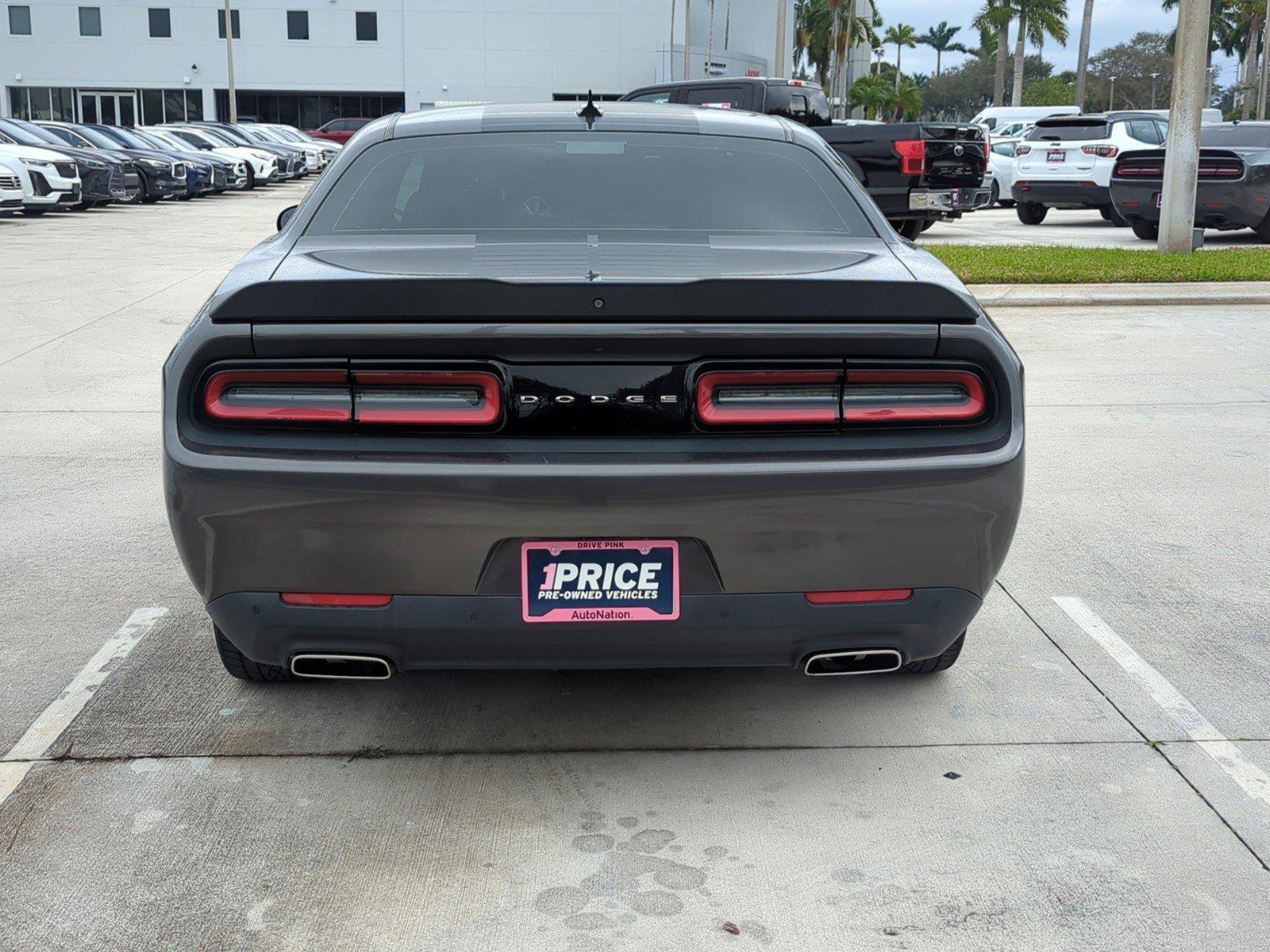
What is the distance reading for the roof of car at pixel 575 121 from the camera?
4230 millimetres

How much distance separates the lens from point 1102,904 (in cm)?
278

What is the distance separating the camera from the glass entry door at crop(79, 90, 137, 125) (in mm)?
64938

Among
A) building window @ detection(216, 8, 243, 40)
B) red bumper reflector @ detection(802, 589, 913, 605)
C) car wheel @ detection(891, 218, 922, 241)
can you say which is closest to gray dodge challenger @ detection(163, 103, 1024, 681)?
red bumper reflector @ detection(802, 589, 913, 605)

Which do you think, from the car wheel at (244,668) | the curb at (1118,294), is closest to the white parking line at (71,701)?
the car wheel at (244,668)

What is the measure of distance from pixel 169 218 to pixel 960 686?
2221 cm

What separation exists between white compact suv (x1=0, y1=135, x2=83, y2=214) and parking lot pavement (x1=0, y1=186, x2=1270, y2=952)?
1845 centimetres

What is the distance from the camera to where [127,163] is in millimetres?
26422

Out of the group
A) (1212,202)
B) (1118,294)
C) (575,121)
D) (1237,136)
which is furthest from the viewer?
(1237,136)

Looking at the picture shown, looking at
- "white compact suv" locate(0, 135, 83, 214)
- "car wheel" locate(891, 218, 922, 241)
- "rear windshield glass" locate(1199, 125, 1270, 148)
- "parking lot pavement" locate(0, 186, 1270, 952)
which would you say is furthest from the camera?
"white compact suv" locate(0, 135, 83, 214)

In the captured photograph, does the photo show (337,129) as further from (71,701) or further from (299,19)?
(71,701)

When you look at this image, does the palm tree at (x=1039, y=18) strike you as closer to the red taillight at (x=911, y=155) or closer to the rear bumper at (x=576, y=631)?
the red taillight at (x=911, y=155)

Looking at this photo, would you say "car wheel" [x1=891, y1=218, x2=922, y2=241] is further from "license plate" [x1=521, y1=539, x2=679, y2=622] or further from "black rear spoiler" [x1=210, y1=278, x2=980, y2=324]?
"license plate" [x1=521, y1=539, x2=679, y2=622]

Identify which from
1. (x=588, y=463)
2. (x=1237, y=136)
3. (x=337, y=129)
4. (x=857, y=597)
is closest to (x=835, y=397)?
(x=857, y=597)

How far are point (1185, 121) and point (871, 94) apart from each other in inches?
3015
